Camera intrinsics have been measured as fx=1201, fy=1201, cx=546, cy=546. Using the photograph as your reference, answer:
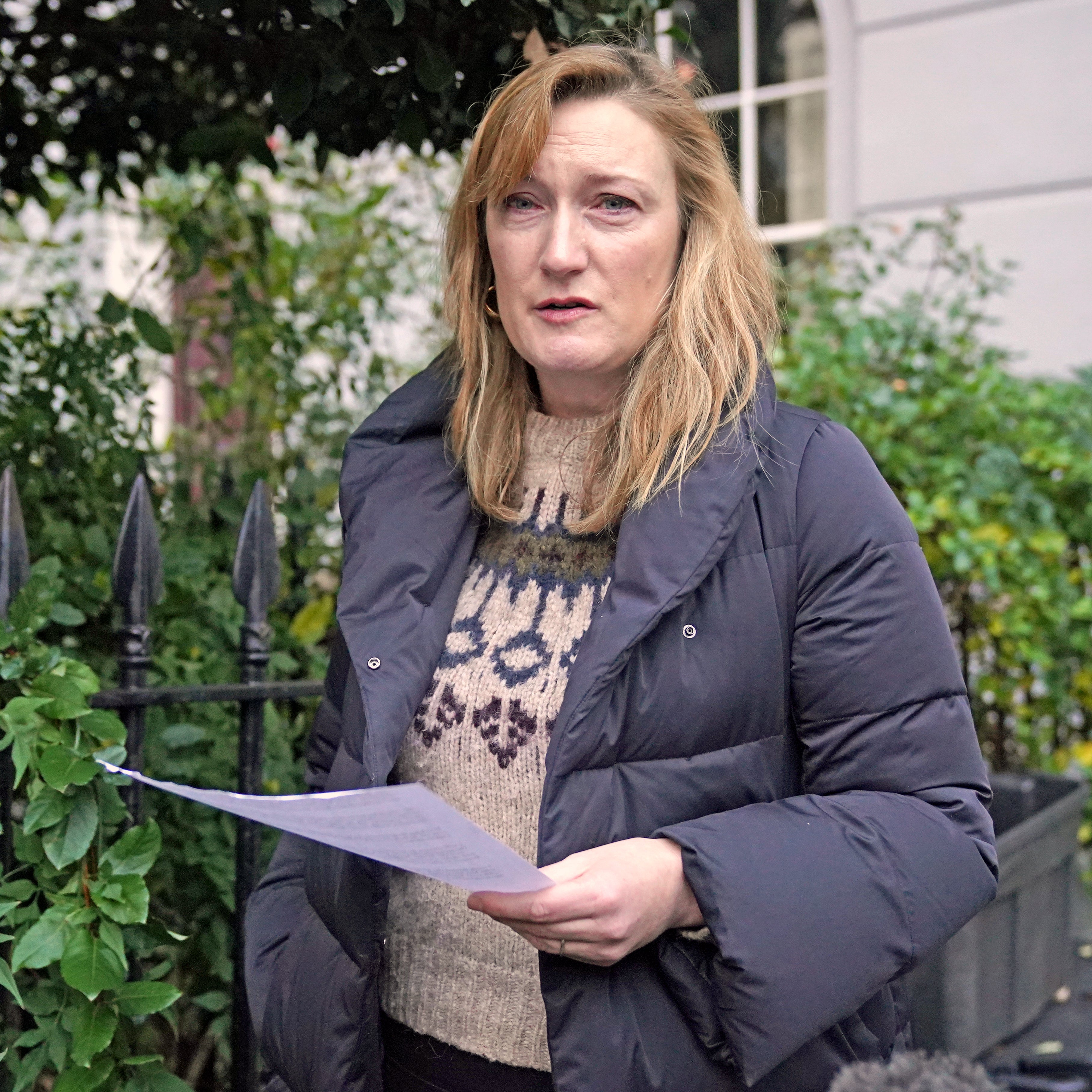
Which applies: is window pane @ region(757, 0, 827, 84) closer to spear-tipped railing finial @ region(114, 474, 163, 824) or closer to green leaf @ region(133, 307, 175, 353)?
green leaf @ region(133, 307, 175, 353)

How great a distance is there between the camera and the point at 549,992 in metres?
1.37

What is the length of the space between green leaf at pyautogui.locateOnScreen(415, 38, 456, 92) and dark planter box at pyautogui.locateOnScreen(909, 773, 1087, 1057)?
2.03 metres

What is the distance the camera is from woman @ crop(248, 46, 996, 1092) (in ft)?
4.34

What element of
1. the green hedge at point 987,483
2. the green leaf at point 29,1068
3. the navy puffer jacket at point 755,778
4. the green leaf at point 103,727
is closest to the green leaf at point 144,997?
the green leaf at point 29,1068

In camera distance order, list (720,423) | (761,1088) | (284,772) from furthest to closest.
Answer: (284,772) < (720,423) < (761,1088)

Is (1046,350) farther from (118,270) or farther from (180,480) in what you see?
(118,270)

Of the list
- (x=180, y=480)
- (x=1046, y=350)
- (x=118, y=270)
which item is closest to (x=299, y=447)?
(x=180, y=480)

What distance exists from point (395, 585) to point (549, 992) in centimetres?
57

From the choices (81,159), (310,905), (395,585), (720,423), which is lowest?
(310,905)

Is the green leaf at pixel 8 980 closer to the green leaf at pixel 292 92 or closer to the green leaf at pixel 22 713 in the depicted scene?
the green leaf at pixel 22 713

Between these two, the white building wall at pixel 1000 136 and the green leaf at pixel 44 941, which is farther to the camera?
the white building wall at pixel 1000 136

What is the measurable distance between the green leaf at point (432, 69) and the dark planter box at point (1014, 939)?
2.03 m

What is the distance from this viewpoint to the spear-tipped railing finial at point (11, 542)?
1724 millimetres

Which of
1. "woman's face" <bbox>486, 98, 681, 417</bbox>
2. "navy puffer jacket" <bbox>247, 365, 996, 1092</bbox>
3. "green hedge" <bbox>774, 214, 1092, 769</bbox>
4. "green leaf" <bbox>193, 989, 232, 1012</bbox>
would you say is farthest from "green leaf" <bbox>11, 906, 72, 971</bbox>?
"green hedge" <bbox>774, 214, 1092, 769</bbox>
